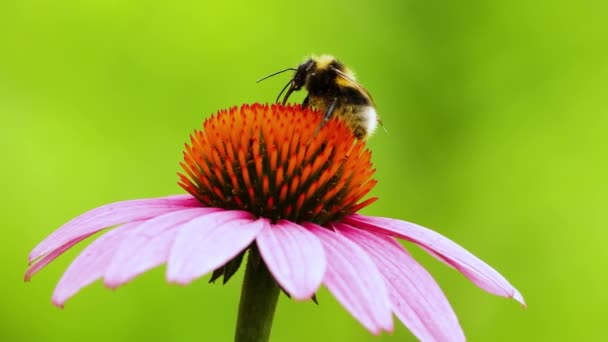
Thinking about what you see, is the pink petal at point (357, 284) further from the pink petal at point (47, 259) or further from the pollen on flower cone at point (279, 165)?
the pink petal at point (47, 259)

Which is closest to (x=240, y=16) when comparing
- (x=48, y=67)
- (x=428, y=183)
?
(x=48, y=67)

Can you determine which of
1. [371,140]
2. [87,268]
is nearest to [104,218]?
[87,268]

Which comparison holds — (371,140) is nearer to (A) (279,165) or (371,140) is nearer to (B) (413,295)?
(A) (279,165)

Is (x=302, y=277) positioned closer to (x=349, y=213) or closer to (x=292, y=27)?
(x=349, y=213)

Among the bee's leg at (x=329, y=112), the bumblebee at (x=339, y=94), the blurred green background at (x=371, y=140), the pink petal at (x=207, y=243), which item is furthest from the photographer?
the blurred green background at (x=371, y=140)

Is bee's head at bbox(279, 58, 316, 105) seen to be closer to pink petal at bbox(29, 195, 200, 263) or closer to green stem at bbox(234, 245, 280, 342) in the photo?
pink petal at bbox(29, 195, 200, 263)

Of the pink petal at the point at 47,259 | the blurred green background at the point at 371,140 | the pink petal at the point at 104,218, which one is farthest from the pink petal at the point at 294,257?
the blurred green background at the point at 371,140

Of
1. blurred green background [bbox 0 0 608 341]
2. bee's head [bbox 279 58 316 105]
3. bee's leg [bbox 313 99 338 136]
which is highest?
bee's head [bbox 279 58 316 105]

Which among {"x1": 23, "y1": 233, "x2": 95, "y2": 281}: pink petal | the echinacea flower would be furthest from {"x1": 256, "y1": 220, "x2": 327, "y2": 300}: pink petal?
{"x1": 23, "y1": 233, "x2": 95, "y2": 281}: pink petal
